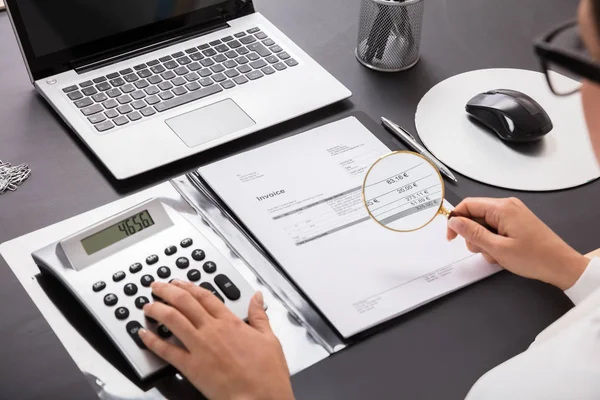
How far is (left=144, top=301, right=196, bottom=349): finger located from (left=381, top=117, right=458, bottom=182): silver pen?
0.41 metres

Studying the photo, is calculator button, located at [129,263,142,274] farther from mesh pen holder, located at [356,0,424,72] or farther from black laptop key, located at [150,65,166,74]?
mesh pen holder, located at [356,0,424,72]

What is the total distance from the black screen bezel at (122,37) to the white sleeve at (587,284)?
2.20 feet

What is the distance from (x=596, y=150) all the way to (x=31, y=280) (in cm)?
63

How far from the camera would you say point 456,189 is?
907mm

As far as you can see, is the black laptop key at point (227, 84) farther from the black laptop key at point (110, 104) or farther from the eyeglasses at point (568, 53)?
the eyeglasses at point (568, 53)

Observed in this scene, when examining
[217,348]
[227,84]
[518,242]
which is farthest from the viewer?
[227,84]

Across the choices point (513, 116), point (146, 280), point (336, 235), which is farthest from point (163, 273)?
point (513, 116)

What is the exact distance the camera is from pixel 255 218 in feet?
2.77

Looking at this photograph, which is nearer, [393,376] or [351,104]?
[393,376]

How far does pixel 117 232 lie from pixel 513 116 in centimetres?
56

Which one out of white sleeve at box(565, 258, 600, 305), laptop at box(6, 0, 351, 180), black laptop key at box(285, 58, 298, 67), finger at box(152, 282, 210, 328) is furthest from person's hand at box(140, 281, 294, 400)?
black laptop key at box(285, 58, 298, 67)

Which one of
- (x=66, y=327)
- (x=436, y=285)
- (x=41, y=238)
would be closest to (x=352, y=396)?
(x=436, y=285)

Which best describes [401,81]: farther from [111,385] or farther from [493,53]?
[111,385]

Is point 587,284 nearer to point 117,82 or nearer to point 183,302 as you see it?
point 183,302
